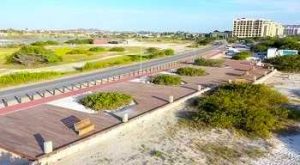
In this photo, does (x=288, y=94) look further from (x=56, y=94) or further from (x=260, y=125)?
(x=56, y=94)

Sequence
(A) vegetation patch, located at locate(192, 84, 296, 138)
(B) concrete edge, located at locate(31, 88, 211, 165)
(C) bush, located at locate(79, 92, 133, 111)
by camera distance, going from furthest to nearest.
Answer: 1. (C) bush, located at locate(79, 92, 133, 111)
2. (A) vegetation patch, located at locate(192, 84, 296, 138)
3. (B) concrete edge, located at locate(31, 88, 211, 165)

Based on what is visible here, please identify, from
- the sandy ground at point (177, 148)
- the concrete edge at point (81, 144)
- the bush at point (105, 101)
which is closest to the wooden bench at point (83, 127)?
the concrete edge at point (81, 144)

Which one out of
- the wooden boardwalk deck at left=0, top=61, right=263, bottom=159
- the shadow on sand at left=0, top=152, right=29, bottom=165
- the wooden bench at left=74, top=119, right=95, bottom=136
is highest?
the wooden bench at left=74, top=119, right=95, bottom=136

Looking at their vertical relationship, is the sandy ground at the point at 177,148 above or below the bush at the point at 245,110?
below

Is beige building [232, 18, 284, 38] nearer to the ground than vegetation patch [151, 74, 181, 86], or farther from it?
farther from it

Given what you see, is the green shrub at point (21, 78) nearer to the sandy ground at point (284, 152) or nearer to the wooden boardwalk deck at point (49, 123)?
the wooden boardwalk deck at point (49, 123)

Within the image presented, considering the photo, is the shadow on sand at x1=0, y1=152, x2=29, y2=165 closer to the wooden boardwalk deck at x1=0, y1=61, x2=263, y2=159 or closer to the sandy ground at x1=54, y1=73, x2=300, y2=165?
the wooden boardwalk deck at x1=0, y1=61, x2=263, y2=159

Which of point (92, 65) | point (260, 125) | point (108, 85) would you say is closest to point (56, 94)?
point (108, 85)

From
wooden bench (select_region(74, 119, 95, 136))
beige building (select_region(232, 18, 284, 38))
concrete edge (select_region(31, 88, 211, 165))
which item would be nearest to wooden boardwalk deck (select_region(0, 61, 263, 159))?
wooden bench (select_region(74, 119, 95, 136))
